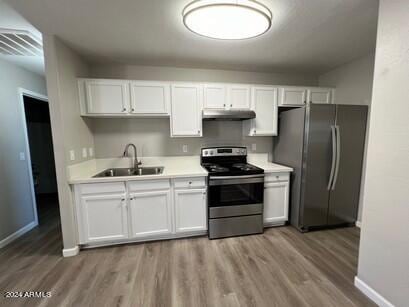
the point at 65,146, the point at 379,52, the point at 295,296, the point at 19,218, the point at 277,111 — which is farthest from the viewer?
the point at 277,111

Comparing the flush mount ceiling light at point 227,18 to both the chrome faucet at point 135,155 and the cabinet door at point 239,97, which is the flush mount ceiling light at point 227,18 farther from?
the chrome faucet at point 135,155

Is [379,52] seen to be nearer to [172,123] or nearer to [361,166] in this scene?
[361,166]

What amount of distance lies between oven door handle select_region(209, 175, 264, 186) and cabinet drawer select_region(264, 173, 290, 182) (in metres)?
0.17

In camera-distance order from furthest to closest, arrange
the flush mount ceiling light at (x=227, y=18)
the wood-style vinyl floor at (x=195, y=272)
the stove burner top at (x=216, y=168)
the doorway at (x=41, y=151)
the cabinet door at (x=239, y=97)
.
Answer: the doorway at (x=41, y=151)
the cabinet door at (x=239, y=97)
the stove burner top at (x=216, y=168)
the wood-style vinyl floor at (x=195, y=272)
the flush mount ceiling light at (x=227, y=18)

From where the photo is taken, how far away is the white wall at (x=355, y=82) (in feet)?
8.45

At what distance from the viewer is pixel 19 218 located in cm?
272

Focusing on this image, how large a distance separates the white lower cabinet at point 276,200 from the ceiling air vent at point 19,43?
3.37 meters

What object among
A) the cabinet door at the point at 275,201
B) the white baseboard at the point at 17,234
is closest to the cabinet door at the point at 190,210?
the cabinet door at the point at 275,201

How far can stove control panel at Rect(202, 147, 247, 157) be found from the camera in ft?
9.74

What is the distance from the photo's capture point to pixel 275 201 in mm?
2729

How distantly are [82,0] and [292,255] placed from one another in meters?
3.21

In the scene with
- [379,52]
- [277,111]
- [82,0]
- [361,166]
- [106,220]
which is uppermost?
[82,0]

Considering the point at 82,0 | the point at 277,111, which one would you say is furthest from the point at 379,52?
the point at 82,0

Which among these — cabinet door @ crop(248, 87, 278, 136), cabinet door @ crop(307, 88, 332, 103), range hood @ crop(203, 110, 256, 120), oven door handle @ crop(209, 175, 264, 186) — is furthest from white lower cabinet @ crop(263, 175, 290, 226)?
cabinet door @ crop(307, 88, 332, 103)
